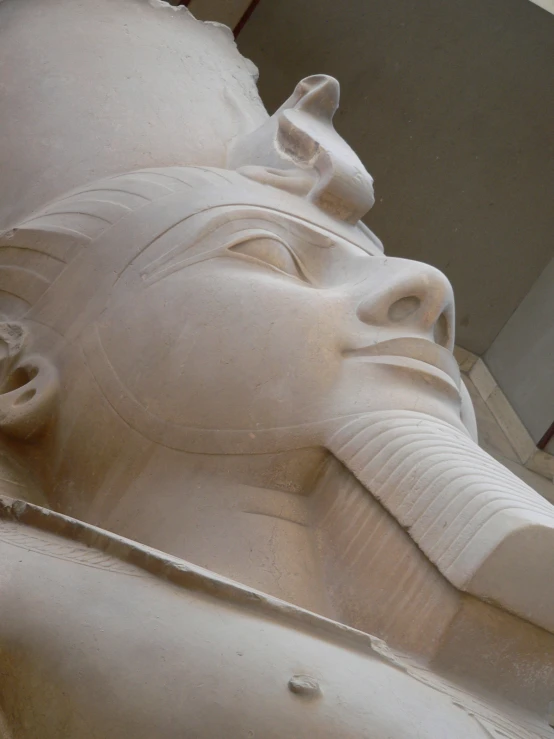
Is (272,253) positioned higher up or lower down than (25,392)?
higher up

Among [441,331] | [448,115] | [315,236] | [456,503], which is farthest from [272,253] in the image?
[448,115]

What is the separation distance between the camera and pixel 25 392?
1.99m

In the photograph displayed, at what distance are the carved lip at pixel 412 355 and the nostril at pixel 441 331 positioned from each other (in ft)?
0.34

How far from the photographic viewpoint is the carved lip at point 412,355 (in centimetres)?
198

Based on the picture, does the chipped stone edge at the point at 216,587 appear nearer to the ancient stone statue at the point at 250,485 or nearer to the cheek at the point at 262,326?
the ancient stone statue at the point at 250,485

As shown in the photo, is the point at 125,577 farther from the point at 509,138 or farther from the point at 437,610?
the point at 509,138

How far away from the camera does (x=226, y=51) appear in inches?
127

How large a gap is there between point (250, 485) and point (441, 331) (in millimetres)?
603

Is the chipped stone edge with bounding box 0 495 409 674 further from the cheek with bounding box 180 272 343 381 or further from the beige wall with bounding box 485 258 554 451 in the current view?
the beige wall with bounding box 485 258 554 451

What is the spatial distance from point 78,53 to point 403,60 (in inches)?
72.3

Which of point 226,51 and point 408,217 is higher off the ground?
point 226,51

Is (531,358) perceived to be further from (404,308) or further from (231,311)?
(231,311)

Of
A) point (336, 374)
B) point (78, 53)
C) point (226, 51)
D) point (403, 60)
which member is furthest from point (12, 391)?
point (403, 60)

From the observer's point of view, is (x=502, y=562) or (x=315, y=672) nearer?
(x=315, y=672)
